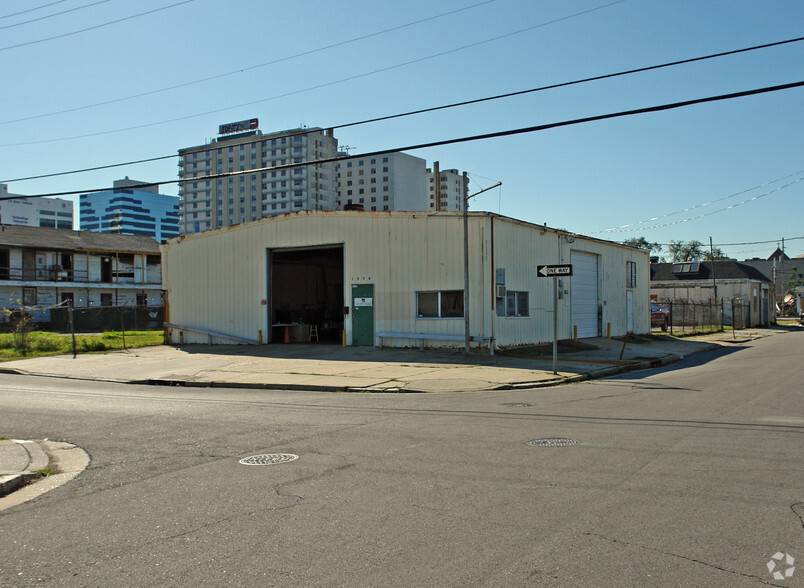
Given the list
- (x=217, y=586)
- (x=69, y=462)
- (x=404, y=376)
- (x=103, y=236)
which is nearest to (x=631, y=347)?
(x=404, y=376)

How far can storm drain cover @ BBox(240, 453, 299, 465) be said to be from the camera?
24.1 ft

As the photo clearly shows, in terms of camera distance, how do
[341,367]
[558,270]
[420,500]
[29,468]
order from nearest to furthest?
[420,500] → [29,468] → [558,270] → [341,367]

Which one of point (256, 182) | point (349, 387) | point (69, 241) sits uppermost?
point (256, 182)

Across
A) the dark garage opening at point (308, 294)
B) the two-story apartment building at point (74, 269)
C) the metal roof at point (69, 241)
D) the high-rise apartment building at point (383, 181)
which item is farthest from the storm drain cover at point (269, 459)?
the high-rise apartment building at point (383, 181)

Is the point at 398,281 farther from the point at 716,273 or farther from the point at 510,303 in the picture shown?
the point at 716,273

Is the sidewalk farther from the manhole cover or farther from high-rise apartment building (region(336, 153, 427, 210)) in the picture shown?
high-rise apartment building (region(336, 153, 427, 210))

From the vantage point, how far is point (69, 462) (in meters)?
7.72

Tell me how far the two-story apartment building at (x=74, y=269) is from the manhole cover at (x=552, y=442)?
51103 millimetres

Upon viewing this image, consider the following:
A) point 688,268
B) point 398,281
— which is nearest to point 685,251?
point 688,268

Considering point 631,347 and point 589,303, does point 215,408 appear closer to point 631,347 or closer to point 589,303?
point 631,347

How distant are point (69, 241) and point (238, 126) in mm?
113200

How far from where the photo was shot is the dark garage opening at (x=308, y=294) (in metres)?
30.6

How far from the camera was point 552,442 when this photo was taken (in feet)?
26.9

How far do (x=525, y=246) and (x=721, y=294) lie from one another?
38.7m
